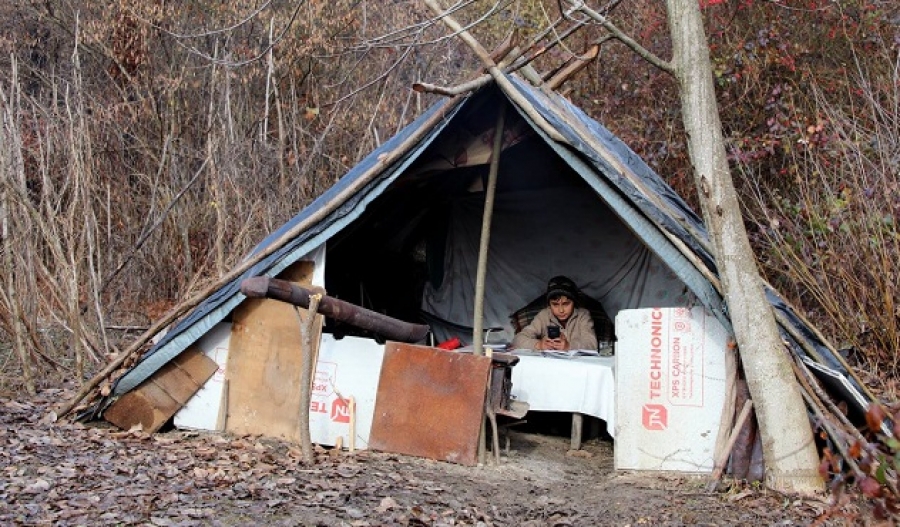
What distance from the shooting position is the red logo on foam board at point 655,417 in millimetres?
6305

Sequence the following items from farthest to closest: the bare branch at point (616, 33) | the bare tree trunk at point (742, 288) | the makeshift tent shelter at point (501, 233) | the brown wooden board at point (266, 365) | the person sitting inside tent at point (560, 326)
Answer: the person sitting inside tent at point (560, 326) < the brown wooden board at point (266, 365) < the makeshift tent shelter at point (501, 233) < the bare branch at point (616, 33) < the bare tree trunk at point (742, 288)

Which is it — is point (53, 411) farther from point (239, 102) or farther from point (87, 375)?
point (239, 102)

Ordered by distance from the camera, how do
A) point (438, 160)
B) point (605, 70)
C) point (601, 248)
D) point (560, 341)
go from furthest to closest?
point (605, 70) → point (601, 248) → point (560, 341) → point (438, 160)

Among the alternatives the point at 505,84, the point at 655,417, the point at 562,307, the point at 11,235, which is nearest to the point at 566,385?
the point at 655,417

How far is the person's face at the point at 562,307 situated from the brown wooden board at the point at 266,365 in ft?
8.22

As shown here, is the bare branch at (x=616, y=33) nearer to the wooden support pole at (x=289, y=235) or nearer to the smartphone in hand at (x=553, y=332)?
the wooden support pole at (x=289, y=235)

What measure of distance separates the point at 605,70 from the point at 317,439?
640cm

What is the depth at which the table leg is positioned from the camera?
729cm

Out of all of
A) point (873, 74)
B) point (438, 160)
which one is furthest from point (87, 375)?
point (873, 74)

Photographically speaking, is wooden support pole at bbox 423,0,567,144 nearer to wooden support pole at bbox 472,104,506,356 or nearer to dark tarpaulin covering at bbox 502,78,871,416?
dark tarpaulin covering at bbox 502,78,871,416

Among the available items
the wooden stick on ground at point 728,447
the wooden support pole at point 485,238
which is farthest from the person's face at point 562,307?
the wooden stick on ground at point 728,447

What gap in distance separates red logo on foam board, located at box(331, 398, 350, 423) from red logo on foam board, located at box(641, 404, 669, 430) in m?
1.96

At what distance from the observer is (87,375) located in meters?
8.20

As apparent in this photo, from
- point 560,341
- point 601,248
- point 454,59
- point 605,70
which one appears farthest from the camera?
point 454,59
